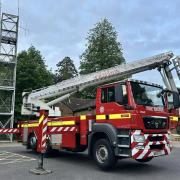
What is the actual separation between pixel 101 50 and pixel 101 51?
16 centimetres

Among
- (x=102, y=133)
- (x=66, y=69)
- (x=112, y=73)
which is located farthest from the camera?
(x=66, y=69)

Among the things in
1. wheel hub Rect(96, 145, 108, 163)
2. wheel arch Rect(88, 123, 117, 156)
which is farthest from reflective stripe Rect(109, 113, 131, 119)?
wheel hub Rect(96, 145, 108, 163)

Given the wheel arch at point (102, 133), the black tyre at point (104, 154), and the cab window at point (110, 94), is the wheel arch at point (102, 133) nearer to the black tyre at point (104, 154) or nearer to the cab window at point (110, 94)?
the black tyre at point (104, 154)

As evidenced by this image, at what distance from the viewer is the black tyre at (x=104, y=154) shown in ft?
35.6

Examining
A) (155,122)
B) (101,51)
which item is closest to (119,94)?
(155,122)

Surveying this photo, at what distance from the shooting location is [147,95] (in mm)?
11328

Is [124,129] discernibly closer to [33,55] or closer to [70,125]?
[70,125]

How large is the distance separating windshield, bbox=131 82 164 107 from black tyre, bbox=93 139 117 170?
1766 millimetres

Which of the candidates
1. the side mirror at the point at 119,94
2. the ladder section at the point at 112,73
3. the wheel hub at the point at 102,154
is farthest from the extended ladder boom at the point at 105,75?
the wheel hub at the point at 102,154

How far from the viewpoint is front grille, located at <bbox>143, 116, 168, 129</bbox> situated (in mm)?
10797

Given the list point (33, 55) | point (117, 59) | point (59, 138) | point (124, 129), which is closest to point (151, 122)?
point (124, 129)

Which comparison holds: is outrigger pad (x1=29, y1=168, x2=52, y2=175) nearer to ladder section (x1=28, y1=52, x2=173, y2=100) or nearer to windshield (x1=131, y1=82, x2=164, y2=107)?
windshield (x1=131, y1=82, x2=164, y2=107)

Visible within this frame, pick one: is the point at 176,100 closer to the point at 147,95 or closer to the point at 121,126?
the point at 147,95

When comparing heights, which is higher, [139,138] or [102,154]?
[139,138]
